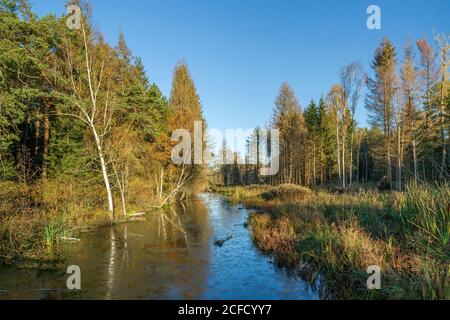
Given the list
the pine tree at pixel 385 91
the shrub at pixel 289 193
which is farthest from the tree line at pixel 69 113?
the pine tree at pixel 385 91

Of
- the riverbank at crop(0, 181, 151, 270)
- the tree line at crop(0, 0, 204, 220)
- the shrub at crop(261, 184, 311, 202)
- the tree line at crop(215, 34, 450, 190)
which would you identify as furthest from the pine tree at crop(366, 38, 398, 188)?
the riverbank at crop(0, 181, 151, 270)

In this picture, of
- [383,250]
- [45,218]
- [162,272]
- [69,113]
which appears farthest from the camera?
[69,113]

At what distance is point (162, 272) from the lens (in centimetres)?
865

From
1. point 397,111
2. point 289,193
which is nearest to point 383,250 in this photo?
point 289,193

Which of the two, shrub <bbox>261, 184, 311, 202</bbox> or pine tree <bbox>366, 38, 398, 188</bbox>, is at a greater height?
pine tree <bbox>366, 38, 398, 188</bbox>

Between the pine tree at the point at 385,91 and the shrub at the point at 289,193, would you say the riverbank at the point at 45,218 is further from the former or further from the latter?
the pine tree at the point at 385,91

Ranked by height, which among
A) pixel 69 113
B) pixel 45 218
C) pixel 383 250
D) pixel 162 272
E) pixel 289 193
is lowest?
pixel 162 272

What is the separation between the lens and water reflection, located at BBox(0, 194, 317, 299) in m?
7.09

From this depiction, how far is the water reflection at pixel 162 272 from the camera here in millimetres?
7087

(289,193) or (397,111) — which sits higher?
(397,111)

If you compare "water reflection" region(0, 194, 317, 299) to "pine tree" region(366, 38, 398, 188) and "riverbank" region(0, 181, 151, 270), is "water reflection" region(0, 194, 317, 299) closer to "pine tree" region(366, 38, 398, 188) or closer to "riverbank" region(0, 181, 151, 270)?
"riverbank" region(0, 181, 151, 270)

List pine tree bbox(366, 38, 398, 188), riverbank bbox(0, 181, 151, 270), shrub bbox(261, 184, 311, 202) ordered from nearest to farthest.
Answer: riverbank bbox(0, 181, 151, 270), shrub bbox(261, 184, 311, 202), pine tree bbox(366, 38, 398, 188)

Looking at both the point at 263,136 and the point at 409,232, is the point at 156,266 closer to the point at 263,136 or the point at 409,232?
the point at 409,232

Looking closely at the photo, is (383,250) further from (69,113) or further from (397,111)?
(397,111)
